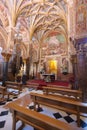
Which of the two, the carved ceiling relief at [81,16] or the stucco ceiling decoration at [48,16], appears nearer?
the carved ceiling relief at [81,16]

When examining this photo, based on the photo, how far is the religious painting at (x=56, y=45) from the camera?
1620 centimetres

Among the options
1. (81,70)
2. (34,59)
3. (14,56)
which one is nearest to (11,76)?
(14,56)

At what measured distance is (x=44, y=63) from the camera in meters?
16.9

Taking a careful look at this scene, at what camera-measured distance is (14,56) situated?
44.0ft

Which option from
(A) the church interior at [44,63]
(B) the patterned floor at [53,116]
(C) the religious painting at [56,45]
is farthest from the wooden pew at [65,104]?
(C) the religious painting at [56,45]

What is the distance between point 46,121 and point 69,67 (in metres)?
13.3

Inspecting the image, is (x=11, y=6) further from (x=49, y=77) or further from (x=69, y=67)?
(x=69, y=67)

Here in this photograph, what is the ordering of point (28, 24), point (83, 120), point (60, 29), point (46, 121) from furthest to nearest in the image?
point (60, 29) < point (28, 24) < point (83, 120) < point (46, 121)

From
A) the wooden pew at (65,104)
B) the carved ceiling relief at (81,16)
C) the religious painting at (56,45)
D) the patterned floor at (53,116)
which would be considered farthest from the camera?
the religious painting at (56,45)

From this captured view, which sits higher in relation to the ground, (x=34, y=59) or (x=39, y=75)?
(x=34, y=59)

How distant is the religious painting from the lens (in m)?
16.2

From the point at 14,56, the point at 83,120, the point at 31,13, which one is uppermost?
the point at 31,13

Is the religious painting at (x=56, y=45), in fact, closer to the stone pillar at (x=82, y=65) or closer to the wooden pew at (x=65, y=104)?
the stone pillar at (x=82, y=65)

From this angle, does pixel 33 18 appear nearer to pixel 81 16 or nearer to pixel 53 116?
pixel 81 16
